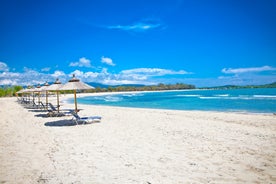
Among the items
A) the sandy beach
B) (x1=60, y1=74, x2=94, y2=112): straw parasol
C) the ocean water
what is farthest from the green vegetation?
the sandy beach

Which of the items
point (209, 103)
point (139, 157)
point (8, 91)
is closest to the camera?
point (139, 157)

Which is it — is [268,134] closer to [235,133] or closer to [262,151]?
[235,133]

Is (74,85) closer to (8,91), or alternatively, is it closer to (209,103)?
(209,103)

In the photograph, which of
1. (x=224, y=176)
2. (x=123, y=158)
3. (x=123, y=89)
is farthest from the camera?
(x=123, y=89)

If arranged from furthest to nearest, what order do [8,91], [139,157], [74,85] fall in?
[8,91] → [74,85] → [139,157]

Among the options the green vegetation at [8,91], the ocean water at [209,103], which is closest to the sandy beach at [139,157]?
the ocean water at [209,103]

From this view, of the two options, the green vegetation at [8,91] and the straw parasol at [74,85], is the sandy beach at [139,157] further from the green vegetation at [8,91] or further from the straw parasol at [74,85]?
the green vegetation at [8,91]

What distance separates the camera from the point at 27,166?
13.8 ft

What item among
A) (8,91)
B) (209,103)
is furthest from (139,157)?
(8,91)

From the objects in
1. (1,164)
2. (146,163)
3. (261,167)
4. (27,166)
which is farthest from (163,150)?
(1,164)

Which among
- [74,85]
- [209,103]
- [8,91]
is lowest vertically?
[209,103]

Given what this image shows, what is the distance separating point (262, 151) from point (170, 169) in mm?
2717

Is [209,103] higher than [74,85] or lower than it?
lower

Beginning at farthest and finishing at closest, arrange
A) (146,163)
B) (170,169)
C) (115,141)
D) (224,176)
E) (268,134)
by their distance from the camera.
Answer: (268,134) → (115,141) → (146,163) → (170,169) → (224,176)
